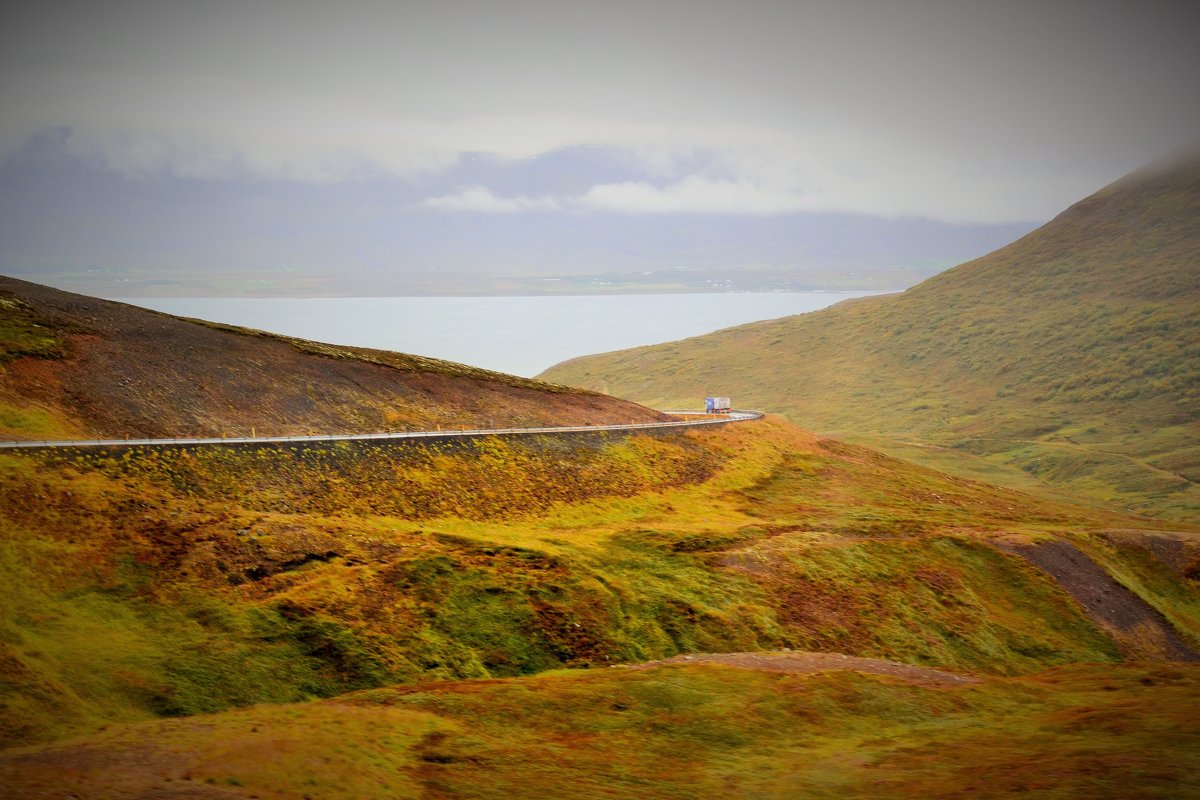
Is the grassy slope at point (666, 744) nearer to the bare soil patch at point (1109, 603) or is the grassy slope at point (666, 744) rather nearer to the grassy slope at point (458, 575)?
the grassy slope at point (458, 575)

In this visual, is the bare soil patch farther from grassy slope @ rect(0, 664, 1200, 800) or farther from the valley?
grassy slope @ rect(0, 664, 1200, 800)

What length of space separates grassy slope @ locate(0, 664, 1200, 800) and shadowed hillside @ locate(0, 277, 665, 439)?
34.3 metres

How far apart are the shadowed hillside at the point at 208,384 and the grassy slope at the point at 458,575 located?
398 inches

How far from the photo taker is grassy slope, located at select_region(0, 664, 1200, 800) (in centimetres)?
3372

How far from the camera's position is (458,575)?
185 ft

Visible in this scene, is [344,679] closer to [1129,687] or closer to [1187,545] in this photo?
[1129,687]

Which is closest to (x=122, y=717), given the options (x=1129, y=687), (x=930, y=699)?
(x=930, y=699)

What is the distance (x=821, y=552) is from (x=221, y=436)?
4212cm

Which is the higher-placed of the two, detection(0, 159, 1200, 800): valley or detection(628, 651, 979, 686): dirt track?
detection(0, 159, 1200, 800): valley

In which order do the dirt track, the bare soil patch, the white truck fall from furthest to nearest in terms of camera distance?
1. the white truck
2. the bare soil patch
3. the dirt track

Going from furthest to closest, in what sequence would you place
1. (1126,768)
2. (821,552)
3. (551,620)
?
(821,552)
(551,620)
(1126,768)

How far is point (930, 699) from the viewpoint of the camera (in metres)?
50.0

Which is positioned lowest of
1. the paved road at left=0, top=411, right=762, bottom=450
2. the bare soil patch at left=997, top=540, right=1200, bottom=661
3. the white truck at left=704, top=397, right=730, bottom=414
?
the bare soil patch at left=997, top=540, right=1200, bottom=661

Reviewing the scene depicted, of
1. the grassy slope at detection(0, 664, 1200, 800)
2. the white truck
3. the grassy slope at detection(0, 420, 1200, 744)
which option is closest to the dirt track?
the grassy slope at detection(0, 664, 1200, 800)
